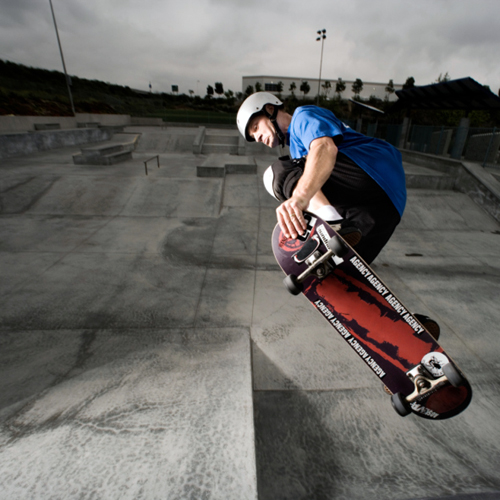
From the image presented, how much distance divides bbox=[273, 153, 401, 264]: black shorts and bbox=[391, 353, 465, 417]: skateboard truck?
88 cm

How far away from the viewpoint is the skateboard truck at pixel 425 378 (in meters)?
1.68

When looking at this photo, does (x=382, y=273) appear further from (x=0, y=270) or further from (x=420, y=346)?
(x=0, y=270)

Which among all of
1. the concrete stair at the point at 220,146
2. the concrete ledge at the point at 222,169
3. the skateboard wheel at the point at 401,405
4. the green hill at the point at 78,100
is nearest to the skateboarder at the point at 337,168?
the skateboard wheel at the point at 401,405

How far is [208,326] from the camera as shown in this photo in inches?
119

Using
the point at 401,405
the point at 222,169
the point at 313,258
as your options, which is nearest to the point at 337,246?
the point at 313,258

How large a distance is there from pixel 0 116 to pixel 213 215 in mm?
15765

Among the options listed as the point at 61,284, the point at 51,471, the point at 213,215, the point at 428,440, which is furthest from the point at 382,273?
the point at 61,284

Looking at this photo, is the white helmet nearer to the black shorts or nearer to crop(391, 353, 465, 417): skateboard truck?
the black shorts

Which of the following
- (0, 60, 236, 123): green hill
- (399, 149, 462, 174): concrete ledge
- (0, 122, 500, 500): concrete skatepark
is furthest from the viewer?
(0, 60, 236, 123): green hill

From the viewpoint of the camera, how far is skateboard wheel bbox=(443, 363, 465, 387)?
1594 mm

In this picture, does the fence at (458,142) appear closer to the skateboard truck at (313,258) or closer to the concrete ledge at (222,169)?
the concrete ledge at (222,169)

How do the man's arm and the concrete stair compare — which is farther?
the concrete stair

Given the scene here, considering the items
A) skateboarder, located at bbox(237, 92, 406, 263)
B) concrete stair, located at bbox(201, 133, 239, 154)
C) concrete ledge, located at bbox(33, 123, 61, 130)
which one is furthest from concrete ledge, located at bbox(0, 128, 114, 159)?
skateboarder, located at bbox(237, 92, 406, 263)

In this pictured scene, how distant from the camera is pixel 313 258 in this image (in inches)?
67.6
